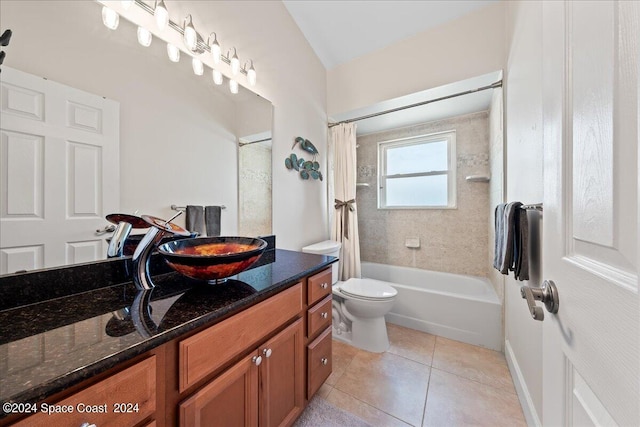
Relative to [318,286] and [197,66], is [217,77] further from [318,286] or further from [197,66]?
[318,286]

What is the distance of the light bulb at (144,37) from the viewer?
107cm

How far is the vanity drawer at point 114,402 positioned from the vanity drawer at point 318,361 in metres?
0.77

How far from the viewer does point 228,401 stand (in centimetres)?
77

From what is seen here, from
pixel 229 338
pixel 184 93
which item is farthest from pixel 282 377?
pixel 184 93

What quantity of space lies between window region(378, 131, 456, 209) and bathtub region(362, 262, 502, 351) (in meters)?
0.86

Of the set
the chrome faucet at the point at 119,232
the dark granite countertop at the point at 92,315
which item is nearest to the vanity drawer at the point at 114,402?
the dark granite countertop at the point at 92,315

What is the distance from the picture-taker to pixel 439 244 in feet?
8.68

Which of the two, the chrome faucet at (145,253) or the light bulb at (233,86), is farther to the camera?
the light bulb at (233,86)

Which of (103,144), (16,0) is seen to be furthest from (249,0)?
(103,144)

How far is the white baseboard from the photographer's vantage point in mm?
1150

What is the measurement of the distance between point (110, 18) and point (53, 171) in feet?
2.31

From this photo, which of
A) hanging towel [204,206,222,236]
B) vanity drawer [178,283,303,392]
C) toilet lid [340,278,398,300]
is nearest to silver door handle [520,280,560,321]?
vanity drawer [178,283,303,392]

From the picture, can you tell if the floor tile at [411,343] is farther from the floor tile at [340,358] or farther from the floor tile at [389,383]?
the floor tile at [340,358]

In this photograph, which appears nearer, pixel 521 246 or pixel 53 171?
pixel 53 171
